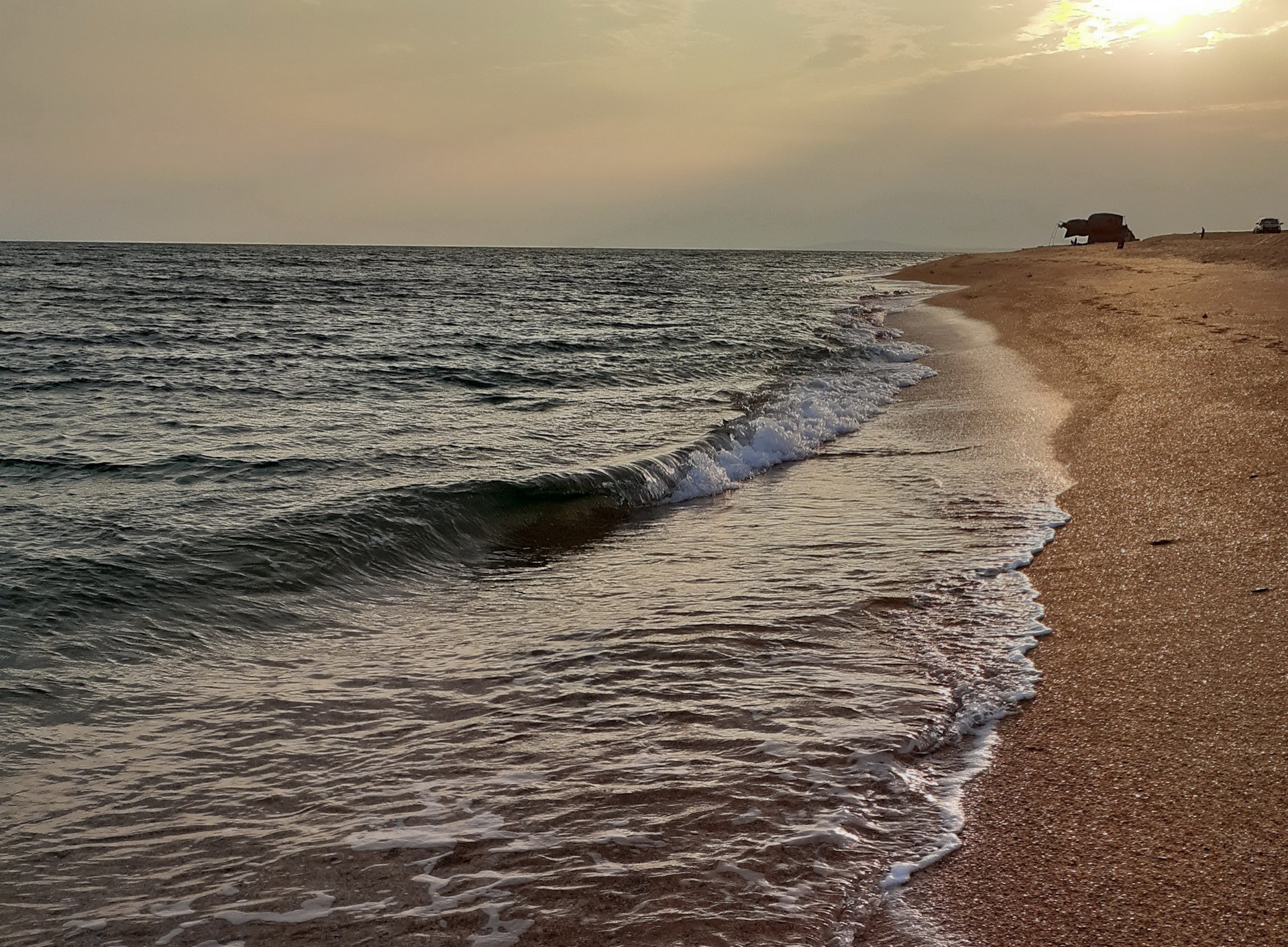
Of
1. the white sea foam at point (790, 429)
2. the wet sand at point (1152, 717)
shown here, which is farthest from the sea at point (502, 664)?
the wet sand at point (1152, 717)

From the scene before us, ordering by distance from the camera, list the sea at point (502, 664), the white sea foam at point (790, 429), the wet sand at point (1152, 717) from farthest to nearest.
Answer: the white sea foam at point (790, 429) → the sea at point (502, 664) → the wet sand at point (1152, 717)

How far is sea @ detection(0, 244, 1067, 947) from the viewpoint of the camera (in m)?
3.16

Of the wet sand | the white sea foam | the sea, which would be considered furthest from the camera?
the white sea foam

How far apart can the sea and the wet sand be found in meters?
0.21

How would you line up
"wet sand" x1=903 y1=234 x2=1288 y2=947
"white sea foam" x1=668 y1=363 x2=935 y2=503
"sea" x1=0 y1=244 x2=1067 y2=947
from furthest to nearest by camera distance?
"white sea foam" x1=668 y1=363 x2=935 y2=503, "sea" x1=0 y1=244 x2=1067 y2=947, "wet sand" x1=903 y1=234 x2=1288 y2=947

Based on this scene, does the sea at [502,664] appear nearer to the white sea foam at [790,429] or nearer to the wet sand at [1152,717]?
the white sea foam at [790,429]

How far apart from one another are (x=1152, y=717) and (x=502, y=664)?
3.15m

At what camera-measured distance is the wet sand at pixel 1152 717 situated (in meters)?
2.86

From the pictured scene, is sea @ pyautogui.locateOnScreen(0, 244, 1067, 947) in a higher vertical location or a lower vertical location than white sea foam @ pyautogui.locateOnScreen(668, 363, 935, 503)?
lower

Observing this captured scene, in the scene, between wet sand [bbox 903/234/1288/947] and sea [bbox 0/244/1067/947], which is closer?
wet sand [bbox 903/234/1288/947]

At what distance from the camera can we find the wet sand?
286 centimetres

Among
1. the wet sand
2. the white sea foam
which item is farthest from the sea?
the wet sand

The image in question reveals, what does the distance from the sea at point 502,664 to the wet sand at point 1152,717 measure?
0.70 feet

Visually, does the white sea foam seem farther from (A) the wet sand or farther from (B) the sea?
(A) the wet sand
